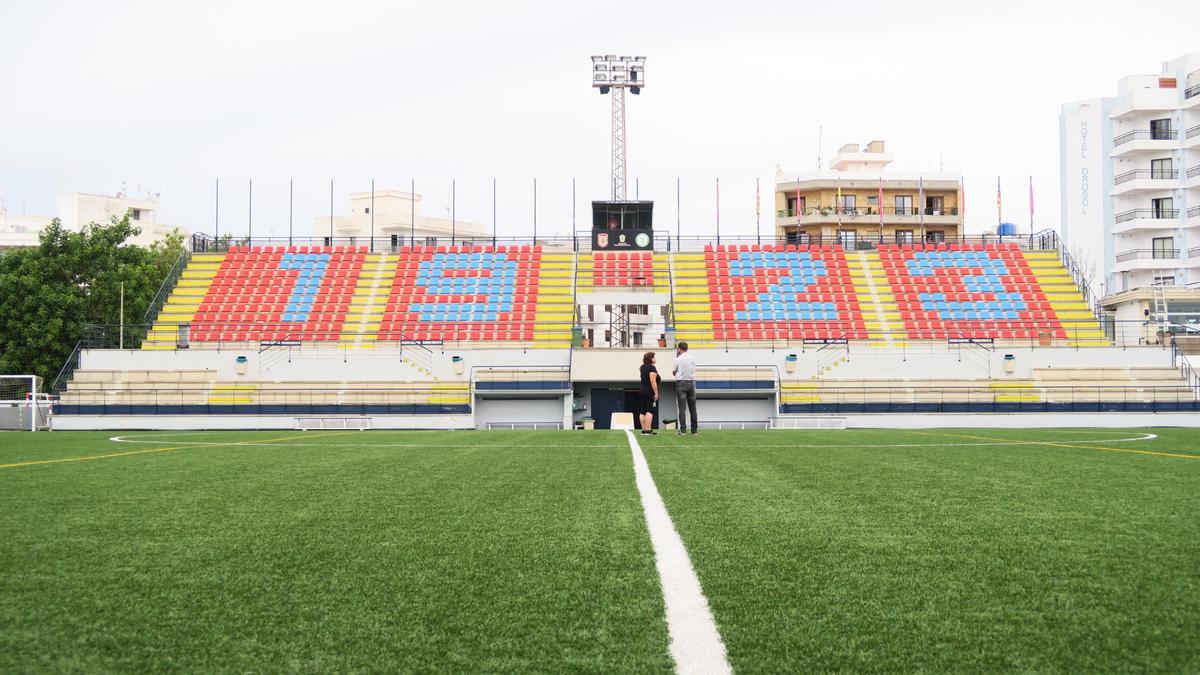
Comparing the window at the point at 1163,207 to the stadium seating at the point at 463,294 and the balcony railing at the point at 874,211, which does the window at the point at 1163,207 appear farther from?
the stadium seating at the point at 463,294

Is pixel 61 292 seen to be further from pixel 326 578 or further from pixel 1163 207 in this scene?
pixel 1163 207

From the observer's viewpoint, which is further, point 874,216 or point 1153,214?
point 874,216

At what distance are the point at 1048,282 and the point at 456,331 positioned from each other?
82.1 feet

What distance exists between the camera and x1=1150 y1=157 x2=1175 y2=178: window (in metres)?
63.2

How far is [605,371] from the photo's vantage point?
31.9 m

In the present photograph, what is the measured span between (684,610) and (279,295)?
128ft

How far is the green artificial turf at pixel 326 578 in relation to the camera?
2.70 metres

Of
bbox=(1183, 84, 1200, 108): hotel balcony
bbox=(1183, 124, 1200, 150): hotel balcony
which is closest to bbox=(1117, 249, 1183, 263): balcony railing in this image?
bbox=(1183, 124, 1200, 150): hotel balcony

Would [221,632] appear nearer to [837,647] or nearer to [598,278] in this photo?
[837,647]

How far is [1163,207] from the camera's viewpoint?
6347 cm

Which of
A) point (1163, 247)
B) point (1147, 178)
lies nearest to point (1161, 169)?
point (1147, 178)

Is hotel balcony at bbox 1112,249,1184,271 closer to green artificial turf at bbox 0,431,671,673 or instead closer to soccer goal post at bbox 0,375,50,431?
soccer goal post at bbox 0,375,50,431

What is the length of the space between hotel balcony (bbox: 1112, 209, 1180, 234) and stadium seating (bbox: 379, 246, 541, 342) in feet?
141

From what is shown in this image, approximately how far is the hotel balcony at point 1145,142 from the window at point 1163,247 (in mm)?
6023
